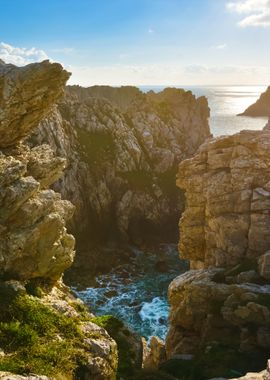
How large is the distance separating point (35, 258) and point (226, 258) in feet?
75.4

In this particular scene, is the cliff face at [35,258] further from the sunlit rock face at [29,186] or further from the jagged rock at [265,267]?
the jagged rock at [265,267]

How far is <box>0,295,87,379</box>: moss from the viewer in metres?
20.7

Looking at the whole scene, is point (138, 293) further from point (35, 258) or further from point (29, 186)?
point (29, 186)

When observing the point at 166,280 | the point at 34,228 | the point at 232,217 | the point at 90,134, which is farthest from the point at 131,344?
the point at 90,134

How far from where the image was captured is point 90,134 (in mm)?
100562

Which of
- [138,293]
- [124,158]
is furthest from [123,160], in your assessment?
[138,293]

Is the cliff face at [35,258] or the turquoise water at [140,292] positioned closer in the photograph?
the cliff face at [35,258]

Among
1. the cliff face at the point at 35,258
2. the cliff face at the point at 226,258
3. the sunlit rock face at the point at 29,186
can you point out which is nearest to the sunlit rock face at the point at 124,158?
the cliff face at the point at 226,258

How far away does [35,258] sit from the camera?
2845 cm

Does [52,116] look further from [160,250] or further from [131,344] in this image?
[131,344]

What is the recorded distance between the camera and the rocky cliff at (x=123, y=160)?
83.1 m

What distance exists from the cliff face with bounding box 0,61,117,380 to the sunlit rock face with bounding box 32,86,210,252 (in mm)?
46575

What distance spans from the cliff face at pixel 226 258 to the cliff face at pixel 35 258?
487 inches

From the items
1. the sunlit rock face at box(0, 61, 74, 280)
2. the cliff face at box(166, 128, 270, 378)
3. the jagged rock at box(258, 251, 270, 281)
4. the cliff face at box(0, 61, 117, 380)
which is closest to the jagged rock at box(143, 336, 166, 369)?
the cliff face at box(166, 128, 270, 378)
